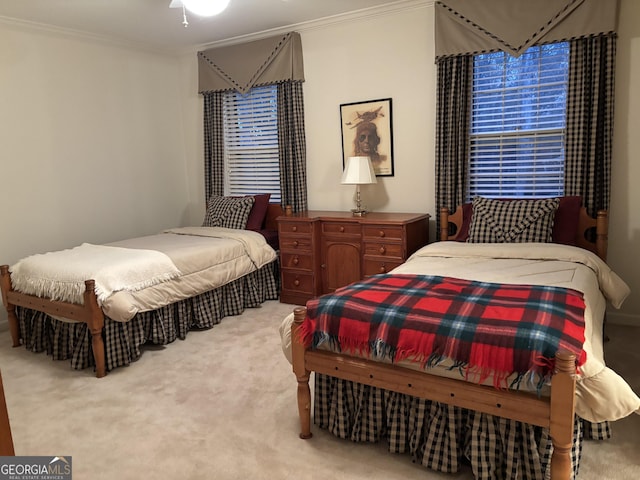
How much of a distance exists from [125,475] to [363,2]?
365 centimetres

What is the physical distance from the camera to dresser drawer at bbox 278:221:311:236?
416 cm

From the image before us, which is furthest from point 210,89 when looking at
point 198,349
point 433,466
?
point 433,466

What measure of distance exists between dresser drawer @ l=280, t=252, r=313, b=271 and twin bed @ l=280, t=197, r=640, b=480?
1691 millimetres

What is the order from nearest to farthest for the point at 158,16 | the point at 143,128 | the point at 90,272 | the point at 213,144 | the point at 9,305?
the point at 90,272 → the point at 9,305 → the point at 158,16 → the point at 143,128 → the point at 213,144

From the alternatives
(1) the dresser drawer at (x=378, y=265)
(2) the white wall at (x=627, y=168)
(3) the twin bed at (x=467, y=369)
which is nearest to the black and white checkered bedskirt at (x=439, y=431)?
(3) the twin bed at (x=467, y=369)

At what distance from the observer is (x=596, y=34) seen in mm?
3203

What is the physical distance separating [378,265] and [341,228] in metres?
0.46

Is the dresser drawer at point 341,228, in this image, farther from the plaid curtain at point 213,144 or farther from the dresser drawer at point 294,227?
the plaid curtain at point 213,144

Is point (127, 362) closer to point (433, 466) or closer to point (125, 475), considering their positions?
point (125, 475)

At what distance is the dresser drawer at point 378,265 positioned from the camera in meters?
3.78

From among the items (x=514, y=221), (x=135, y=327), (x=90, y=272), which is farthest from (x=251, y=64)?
(x=514, y=221)

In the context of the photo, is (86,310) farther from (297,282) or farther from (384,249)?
(384,249)

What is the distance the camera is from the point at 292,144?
4.63 metres

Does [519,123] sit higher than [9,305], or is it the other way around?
[519,123]
